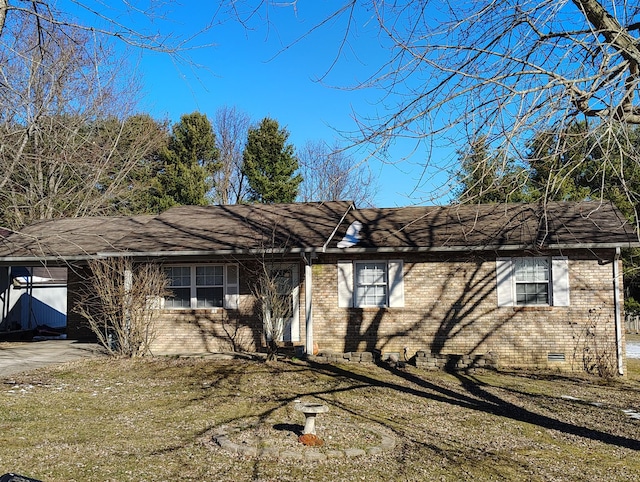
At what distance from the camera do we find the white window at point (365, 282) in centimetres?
1446

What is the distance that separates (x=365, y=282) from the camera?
47.8ft

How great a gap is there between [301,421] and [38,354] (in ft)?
29.7

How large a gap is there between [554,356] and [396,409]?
20.1 ft

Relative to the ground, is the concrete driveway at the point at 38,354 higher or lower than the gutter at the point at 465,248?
lower

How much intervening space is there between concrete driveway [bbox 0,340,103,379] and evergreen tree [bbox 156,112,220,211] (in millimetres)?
16626

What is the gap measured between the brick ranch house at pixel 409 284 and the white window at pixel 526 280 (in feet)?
0.08

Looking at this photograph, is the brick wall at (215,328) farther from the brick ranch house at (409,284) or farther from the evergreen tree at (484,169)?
the evergreen tree at (484,169)

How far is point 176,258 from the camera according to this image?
14812mm

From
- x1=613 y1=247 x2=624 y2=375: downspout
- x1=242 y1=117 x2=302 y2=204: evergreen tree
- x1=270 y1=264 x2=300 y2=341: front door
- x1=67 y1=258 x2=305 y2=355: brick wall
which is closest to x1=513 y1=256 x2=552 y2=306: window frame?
x1=613 y1=247 x2=624 y2=375: downspout

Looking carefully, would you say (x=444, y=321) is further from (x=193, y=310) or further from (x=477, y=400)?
(x=193, y=310)

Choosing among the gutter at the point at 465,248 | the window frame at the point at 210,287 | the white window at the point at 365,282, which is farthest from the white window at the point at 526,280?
the window frame at the point at 210,287

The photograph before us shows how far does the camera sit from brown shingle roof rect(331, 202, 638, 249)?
13359 millimetres

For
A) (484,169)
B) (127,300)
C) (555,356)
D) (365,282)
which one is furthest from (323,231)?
(484,169)

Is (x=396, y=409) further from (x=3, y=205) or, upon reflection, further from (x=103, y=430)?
(x=3, y=205)
